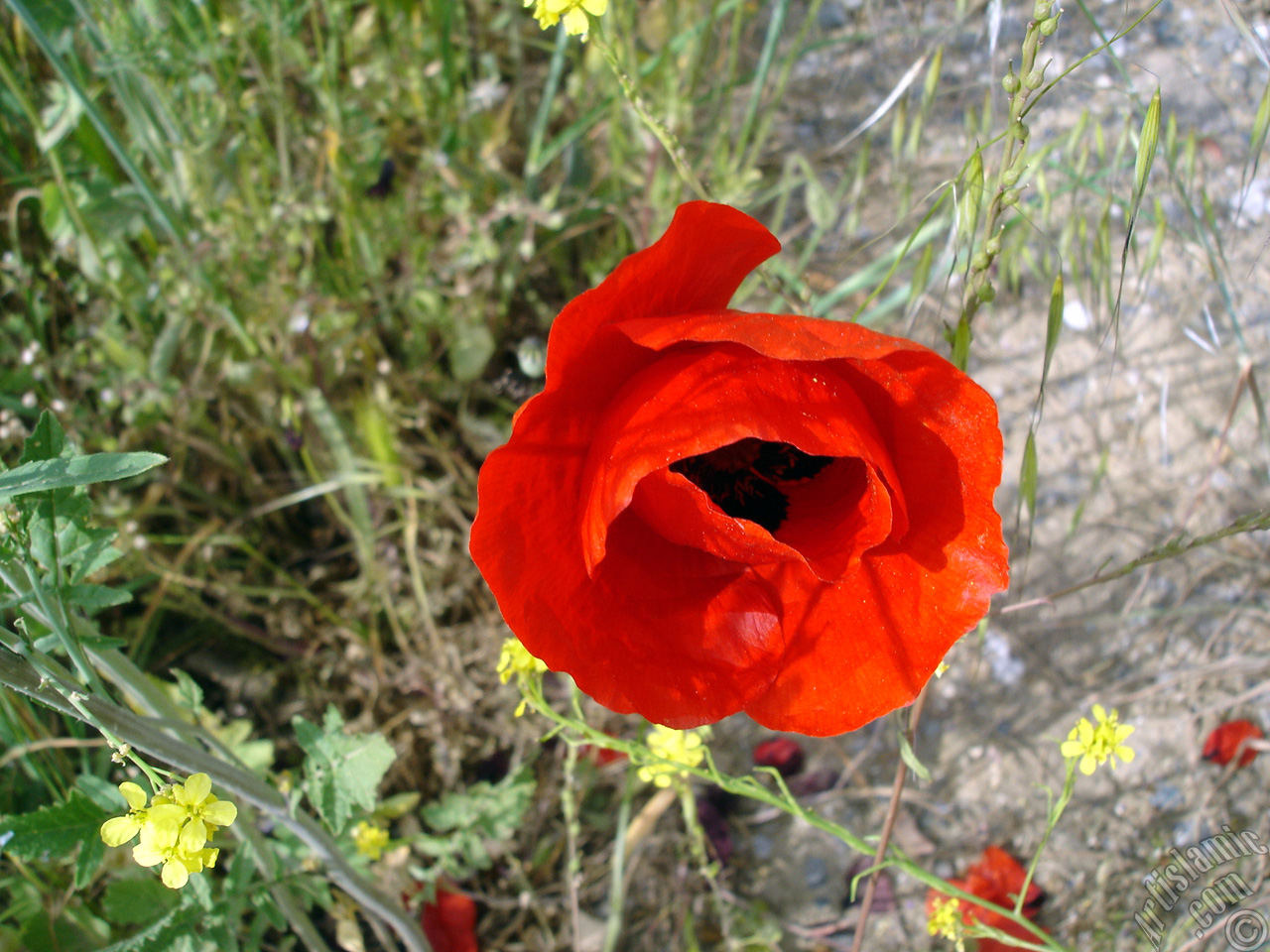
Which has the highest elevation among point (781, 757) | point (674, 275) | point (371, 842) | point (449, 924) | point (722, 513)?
point (674, 275)

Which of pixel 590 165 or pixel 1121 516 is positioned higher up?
pixel 590 165

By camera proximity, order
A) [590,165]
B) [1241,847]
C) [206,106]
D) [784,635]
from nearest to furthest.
Result: [784,635]
[1241,847]
[206,106]
[590,165]

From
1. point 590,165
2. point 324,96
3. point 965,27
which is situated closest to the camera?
point 324,96

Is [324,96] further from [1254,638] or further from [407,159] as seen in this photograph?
[1254,638]

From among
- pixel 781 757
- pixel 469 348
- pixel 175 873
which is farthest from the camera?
pixel 469 348

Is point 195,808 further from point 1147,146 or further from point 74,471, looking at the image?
point 1147,146

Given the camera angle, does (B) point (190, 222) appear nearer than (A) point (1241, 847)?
No

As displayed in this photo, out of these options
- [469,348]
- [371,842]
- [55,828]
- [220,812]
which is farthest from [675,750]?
[469,348]

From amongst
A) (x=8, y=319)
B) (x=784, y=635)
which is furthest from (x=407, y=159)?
(x=784, y=635)
